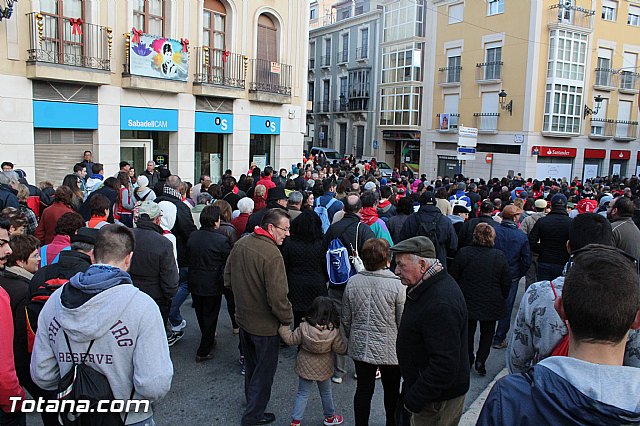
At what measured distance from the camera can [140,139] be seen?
1630 cm

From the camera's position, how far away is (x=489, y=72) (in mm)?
30938

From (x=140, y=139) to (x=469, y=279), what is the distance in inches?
530

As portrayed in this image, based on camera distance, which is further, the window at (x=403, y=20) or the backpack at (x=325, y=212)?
the window at (x=403, y=20)

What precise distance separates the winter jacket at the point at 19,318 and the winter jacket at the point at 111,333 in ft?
2.67

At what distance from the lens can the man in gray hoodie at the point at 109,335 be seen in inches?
103

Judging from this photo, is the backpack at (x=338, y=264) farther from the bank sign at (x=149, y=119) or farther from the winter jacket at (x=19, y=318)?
the bank sign at (x=149, y=119)

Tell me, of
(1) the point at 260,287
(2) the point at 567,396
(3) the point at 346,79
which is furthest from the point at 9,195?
(3) the point at 346,79

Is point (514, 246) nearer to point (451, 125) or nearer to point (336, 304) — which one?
point (336, 304)

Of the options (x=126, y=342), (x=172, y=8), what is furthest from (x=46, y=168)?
(x=126, y=342)

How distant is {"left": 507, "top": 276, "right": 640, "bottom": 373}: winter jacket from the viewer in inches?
101

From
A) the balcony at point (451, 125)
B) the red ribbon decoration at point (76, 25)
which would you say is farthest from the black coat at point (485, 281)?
the balcony at point (451, 125)

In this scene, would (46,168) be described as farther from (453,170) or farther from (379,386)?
(453,170)

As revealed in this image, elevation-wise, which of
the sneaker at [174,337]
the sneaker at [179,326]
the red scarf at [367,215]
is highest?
the red scarf at [367,215]

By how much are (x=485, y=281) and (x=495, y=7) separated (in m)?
29.6
